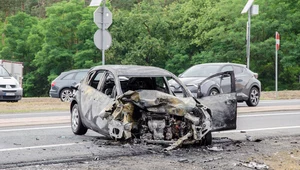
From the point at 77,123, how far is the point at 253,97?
10062mm

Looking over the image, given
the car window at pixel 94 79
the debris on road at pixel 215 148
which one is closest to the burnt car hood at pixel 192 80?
the car window at pixel 94 79

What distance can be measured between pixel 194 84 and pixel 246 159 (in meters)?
9.40

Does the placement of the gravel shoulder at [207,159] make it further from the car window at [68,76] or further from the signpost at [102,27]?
the car window at [68,76]

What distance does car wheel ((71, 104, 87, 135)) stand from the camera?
10.6 metres

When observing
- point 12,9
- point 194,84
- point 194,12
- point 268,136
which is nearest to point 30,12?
point 12,9

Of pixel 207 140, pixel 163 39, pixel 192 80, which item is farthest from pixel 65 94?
pixel 163 39

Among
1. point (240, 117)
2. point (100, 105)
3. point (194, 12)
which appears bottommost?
point (240, 117)

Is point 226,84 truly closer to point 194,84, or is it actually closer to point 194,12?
point 194,84

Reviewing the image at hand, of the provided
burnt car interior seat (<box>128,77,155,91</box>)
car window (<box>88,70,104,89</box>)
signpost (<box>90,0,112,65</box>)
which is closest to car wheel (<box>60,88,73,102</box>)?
signpost (<box>90,0,112,65</box>)

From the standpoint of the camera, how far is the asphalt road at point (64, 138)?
8.24 meters

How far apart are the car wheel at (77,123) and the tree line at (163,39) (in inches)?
1397

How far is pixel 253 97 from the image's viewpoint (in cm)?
1939

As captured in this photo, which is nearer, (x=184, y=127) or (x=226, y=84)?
(x=184, y=127)

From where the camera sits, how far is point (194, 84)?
17.3 metres
